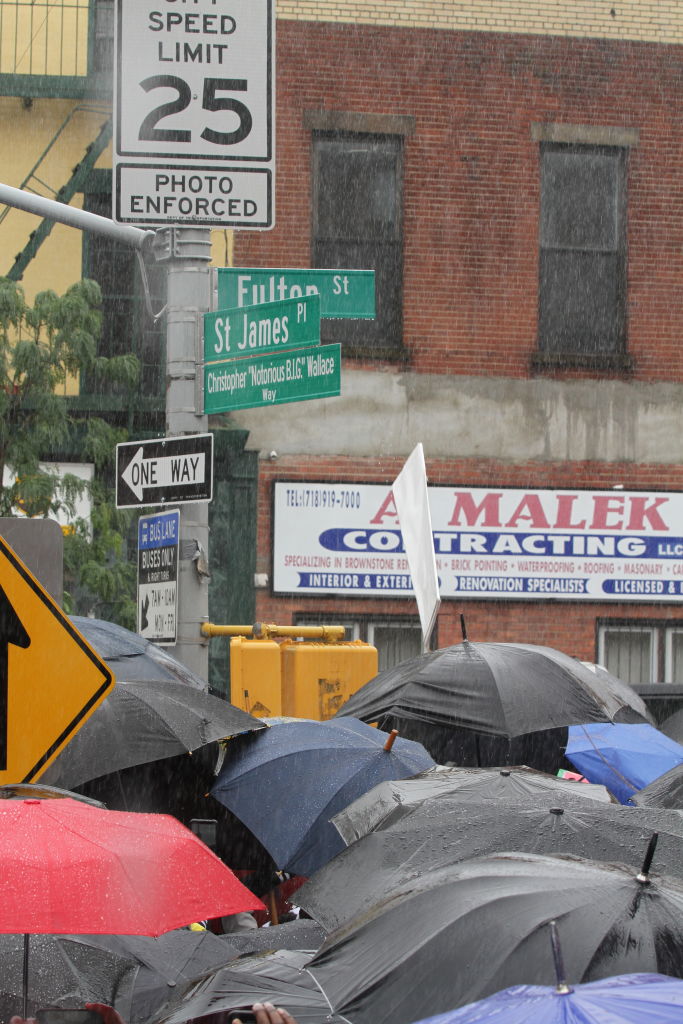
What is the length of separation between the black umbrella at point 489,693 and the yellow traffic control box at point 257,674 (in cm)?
213

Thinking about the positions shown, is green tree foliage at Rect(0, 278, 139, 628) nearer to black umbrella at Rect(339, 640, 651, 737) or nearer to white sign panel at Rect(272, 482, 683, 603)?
white sign panel at Rect(272, 482, 683, 603)

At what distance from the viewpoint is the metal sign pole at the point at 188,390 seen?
919cm

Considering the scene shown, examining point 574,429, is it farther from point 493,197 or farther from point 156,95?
point 156,95

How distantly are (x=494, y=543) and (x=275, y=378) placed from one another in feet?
27.0

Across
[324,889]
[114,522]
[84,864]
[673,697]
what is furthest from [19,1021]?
[673,697]

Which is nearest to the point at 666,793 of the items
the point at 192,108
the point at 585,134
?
the point at 192,108

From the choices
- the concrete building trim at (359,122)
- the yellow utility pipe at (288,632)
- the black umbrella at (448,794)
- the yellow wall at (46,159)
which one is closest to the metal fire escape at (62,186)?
the yellow wall at (46,159)

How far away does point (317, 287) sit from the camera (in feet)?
29.8

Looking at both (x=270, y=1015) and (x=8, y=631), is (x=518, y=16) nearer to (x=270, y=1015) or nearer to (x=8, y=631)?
(x=8, y=631)

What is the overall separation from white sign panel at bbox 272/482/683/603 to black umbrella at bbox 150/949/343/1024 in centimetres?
1219

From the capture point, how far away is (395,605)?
16656mm

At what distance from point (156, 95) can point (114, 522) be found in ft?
19.9

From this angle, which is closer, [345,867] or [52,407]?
[345,867]

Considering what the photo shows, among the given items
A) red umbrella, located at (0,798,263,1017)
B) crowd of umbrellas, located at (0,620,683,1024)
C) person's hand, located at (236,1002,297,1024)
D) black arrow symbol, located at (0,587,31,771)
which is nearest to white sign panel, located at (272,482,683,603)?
crowd of umbrellas, located at (0,620,683,1024)
